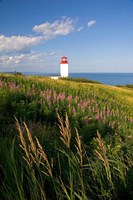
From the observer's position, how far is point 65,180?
380cm

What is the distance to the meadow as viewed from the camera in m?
2.98

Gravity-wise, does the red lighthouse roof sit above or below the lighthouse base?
above

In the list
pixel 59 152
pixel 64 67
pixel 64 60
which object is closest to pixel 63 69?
pixel 64 67

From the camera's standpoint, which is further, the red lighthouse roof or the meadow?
the red lighthouse roof

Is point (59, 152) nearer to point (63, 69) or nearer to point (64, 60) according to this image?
point (63, 69)

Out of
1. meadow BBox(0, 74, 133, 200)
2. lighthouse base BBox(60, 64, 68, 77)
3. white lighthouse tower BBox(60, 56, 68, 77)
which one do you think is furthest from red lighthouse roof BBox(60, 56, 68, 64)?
meadow BBox(0, 74, 133, 200)

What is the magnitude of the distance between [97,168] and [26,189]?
2.88ft

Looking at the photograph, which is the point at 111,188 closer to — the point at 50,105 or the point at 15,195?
the point at 15,195

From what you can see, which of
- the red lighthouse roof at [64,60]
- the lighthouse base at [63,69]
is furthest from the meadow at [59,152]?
the red lighthouse roof at [64,60]

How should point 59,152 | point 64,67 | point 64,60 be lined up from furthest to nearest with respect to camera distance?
point 64,60 → point 64,67 → point 59,152

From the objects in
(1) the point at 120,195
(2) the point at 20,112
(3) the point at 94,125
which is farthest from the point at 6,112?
(1) the point at 120,195

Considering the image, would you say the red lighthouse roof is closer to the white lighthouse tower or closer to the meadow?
the white lighthouse tower

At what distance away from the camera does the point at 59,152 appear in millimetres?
4562

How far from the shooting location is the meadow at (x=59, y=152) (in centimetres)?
298
